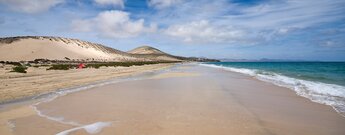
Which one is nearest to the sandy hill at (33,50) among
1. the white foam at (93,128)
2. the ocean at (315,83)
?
the ocean at (315,83)

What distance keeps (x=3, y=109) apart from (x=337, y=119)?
9984mm

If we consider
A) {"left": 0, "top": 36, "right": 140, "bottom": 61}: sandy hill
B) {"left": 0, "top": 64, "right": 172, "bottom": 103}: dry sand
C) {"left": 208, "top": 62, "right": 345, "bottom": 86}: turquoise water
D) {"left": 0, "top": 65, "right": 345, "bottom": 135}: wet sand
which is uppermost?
{"left": 0, "top": 36, "right": 140, "bottom": 61}: sandy hill

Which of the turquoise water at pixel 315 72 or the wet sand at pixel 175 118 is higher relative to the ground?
the wet sand at pixel 175 118

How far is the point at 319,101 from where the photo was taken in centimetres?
1059

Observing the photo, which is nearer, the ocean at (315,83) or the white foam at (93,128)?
the white foam at (93,128)

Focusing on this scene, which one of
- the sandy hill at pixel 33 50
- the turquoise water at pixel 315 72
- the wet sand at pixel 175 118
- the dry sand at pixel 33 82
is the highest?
the sandy hill at pixel 33 50

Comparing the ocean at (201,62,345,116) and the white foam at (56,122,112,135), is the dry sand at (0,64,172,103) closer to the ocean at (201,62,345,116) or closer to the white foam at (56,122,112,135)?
the white foam at (56,122,112,135)

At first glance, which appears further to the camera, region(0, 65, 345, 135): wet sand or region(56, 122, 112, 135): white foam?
region(0, 65, 345, 135): wet sand

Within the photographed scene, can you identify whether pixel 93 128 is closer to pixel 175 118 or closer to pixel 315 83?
pixel 175 118

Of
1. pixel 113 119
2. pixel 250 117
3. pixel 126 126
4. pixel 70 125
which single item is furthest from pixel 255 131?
pixel 70 125

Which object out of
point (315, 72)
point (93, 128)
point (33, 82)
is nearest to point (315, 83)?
point (93, 128)

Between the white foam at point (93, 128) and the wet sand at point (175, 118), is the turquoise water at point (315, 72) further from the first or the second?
the white foam at point (93, 128)

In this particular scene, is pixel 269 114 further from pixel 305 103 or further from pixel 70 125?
pixel 70 125

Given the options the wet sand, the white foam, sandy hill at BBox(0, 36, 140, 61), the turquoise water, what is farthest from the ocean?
sandy hill at BBox(0, 36, 140, 61)
